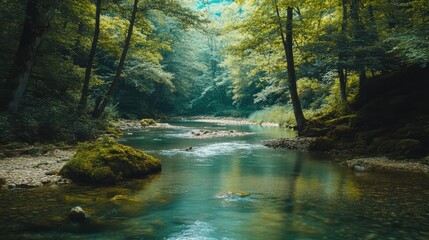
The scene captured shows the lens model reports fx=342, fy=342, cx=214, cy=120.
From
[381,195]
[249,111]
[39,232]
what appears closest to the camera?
[39,232]

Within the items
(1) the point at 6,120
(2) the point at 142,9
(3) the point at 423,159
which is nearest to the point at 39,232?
(1) the point at 6,120

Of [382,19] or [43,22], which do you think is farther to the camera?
[382,19]

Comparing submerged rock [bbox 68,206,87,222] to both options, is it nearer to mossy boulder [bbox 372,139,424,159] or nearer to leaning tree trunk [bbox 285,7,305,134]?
mossy boulder [bbox 372,139,424,159]

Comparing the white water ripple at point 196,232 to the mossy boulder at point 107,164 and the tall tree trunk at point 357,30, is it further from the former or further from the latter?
the tall tree trunk at point 357,30

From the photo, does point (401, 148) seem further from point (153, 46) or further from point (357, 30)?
point (153, 46)

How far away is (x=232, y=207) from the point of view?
6570 mm

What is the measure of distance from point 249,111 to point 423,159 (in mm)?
39289

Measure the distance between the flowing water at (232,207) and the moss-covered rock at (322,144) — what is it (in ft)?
15.0

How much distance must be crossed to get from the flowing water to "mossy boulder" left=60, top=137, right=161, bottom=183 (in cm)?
43

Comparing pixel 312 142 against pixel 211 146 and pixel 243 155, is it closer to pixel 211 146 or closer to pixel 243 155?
pixel 243 155

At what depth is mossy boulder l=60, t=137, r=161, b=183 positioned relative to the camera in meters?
8.17

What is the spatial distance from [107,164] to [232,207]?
3.72 metres

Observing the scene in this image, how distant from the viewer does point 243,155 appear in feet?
44.2

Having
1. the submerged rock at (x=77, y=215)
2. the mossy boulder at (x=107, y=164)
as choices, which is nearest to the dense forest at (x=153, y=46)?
the mossy boulder at (x=107, y=164)
